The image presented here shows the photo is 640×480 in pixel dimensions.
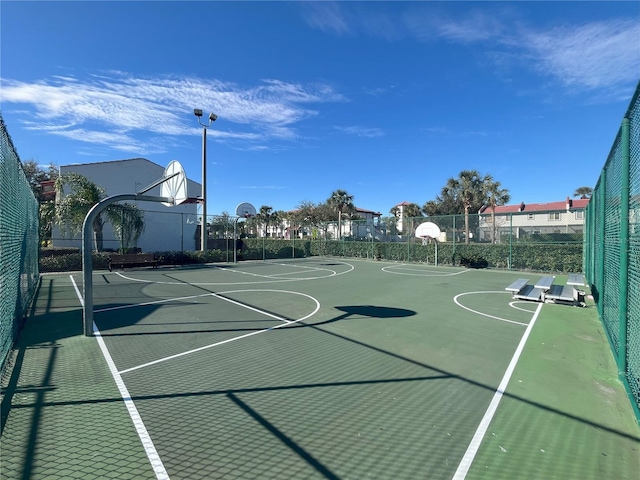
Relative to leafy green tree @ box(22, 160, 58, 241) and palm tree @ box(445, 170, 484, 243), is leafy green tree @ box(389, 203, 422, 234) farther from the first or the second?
leafy green tree @ box(22, 160, 58, 241)

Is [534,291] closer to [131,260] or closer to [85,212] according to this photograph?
[131,260]

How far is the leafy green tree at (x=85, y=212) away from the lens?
20.0 m

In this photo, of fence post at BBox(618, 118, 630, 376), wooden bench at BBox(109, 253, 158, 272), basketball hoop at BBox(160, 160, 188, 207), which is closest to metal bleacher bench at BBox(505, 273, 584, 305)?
fence post at BBox(618, 118, 630, 376)

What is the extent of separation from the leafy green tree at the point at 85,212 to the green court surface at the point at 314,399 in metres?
14.8

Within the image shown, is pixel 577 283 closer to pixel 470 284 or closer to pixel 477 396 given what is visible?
pixel 470 284

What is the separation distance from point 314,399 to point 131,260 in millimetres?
18452

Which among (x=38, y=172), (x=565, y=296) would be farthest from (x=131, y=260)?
(x=38, y=172)

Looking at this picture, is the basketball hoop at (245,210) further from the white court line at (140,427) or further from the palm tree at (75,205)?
the white court line at (140,427)

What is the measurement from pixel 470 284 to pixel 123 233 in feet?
71.1

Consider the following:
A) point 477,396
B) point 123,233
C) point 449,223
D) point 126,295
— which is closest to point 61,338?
point 126,295

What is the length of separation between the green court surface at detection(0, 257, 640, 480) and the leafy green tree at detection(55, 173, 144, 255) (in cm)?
1477

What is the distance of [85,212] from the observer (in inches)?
806

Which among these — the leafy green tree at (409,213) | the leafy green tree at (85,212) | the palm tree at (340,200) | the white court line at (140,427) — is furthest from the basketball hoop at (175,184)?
the palm tree at (340,200)

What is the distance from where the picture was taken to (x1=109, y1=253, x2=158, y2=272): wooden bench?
18.4 m
